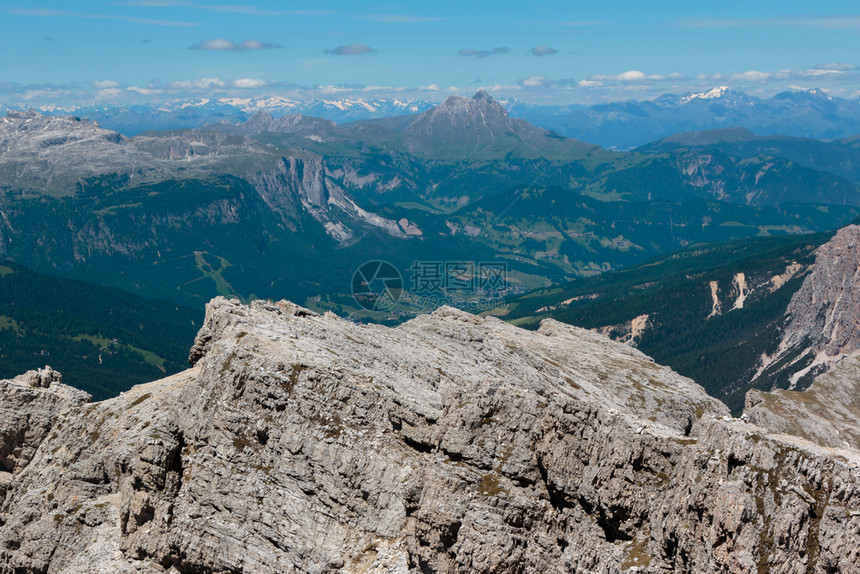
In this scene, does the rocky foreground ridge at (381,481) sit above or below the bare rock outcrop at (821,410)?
above

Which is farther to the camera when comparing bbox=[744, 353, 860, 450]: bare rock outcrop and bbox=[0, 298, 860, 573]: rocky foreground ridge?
bbox=[744, 353, 860, 450]: bare rock outcrop

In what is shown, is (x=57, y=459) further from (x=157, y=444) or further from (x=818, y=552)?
(x=818, y=552)

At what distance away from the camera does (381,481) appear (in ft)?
183

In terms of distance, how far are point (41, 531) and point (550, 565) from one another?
1848 inches

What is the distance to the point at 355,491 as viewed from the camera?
5612cm

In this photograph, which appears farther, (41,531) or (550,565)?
(41,531)

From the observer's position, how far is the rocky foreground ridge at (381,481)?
42125 mm

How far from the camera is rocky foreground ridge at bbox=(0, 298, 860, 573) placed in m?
42.1

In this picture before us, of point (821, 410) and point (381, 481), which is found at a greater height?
point (381, 481)

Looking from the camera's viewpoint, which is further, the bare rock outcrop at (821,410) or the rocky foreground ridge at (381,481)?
the bare rock outcrop at (821,410)

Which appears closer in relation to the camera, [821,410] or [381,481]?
[381,481]

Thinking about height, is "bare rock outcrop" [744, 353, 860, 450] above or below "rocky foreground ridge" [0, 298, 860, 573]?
below

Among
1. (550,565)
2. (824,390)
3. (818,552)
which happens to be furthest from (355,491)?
(824,390)

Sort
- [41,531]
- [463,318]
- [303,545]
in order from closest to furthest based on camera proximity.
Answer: [303,545]
[41,531]
[463,318]
